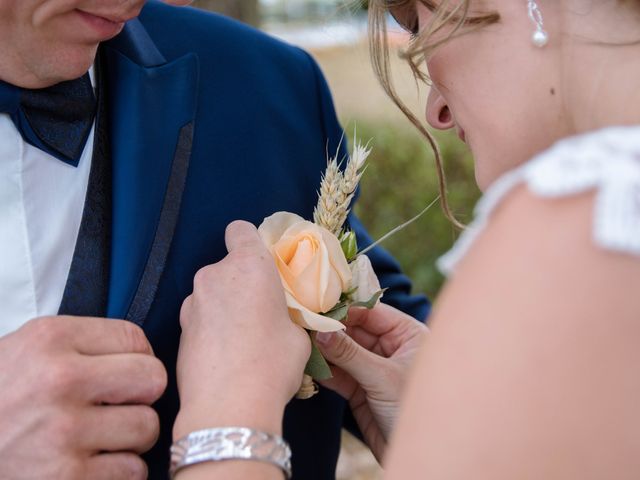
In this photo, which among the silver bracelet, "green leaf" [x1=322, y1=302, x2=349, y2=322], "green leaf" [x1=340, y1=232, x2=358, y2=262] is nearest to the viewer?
the silver bracelet

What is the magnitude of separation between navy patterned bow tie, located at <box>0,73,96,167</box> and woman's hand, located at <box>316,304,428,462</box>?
714 millimetres

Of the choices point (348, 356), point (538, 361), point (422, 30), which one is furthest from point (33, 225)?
point (538, 361)

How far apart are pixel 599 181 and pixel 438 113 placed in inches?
40.9

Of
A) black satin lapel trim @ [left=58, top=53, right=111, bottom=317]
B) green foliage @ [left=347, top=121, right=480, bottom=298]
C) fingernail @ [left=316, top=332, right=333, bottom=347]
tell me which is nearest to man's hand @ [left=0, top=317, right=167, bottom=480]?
black satin lapel trim @ [left=58, top=53, right=111, bottom=317]

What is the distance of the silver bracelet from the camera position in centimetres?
140

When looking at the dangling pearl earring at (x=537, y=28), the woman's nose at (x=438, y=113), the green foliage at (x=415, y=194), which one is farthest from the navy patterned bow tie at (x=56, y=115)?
the green foliage at (x=415, y=194)

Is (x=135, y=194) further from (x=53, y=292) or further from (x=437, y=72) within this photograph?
(x=437, y=72)

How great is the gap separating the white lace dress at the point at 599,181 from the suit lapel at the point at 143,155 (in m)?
0.99

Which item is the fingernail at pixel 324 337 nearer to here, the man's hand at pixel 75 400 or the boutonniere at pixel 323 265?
the boutonniere at pixel 323 265

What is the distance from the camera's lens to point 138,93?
6.70ft

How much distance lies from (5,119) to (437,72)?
0.95 metres

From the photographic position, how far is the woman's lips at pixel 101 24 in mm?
1848

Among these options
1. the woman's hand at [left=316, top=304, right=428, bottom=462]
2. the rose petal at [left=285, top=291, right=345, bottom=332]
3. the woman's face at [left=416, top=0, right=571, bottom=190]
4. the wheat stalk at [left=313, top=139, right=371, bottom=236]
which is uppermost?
the woman's face at [left=416, top=0, right=571, bottom=190]

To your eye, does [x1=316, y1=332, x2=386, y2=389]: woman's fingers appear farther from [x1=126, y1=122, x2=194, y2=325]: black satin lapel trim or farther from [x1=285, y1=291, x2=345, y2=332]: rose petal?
[x1=126, y1=122, x2=194, y2=325]: black satin lapel trim
